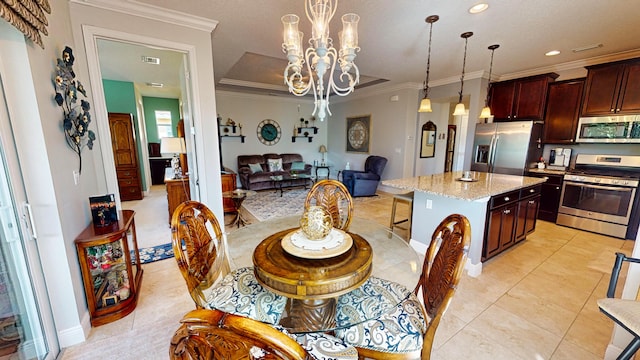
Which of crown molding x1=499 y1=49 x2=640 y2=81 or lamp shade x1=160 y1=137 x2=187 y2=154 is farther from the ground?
crown molding x1=499 y1=49 x2=640 y2=81

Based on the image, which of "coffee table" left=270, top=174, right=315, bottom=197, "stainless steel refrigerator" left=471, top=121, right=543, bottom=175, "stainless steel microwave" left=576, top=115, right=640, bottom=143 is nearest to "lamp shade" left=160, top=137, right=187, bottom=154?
"coffee table" left=270, top=174, right=315, bottom=197

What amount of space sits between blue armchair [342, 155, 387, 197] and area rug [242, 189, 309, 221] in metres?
1.24

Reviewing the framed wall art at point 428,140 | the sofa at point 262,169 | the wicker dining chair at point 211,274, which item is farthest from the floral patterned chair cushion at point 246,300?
the framed wall art at point 428,140

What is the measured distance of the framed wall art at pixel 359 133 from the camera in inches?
270

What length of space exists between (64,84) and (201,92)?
3.46ft

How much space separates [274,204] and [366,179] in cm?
227

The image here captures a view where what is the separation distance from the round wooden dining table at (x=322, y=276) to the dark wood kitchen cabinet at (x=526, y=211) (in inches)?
85.2

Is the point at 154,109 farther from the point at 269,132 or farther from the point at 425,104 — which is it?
the point at 425,104

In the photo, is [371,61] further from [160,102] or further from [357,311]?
[160,102]

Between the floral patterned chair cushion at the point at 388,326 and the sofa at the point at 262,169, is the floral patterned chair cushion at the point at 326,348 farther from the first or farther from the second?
the sofa at the point at 262,169

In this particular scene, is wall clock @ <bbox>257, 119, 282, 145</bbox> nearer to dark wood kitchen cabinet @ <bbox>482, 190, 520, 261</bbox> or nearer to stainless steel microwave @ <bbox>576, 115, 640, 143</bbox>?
dark wood kitchen cabinet @ <bbox>482, 190, 520, 261</bbox>

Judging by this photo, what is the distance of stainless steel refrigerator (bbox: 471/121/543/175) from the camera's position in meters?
4.08

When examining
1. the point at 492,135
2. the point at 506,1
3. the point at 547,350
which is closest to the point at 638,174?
the point at 492,135

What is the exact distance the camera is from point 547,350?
1.70 meters
